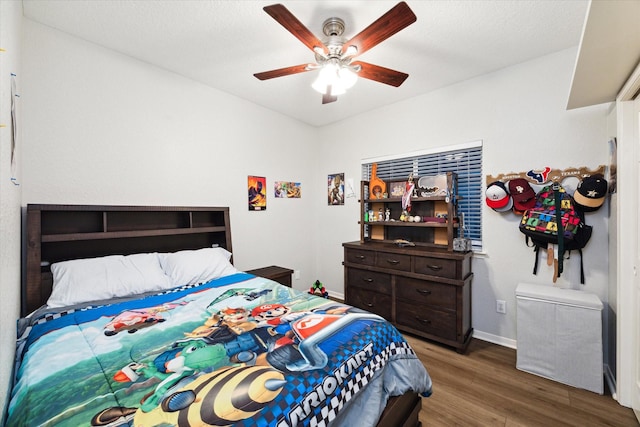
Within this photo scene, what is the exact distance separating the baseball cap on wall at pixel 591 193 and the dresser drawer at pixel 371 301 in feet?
6.10

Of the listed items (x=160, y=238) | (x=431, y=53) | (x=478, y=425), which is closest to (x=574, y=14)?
(x=431, y=53)

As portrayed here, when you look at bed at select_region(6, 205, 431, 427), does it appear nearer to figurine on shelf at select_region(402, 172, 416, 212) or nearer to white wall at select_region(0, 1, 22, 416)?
white wall at select_region(0, 1, 22, 416)

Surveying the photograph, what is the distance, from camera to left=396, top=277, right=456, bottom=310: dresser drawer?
2.42 meters

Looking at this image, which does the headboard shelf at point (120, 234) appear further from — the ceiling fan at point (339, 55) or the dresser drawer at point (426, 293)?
the dresser drawer at point (426, 293)

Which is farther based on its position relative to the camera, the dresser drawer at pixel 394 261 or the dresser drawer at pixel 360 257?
the dresser drawer at pixel 360 257

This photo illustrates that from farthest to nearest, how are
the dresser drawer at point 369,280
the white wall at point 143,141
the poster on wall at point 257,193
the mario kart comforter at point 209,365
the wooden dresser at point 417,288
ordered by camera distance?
the poster on wall at point 257,193, the dresser drawer at point 369,280, the wooden dresser at point 417,288, the white wall at point 143,141, the mario kart comforter at point 209,365

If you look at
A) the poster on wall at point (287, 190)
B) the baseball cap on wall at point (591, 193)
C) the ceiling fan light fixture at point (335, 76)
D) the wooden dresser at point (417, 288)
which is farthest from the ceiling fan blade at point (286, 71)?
the baseball cap on wall at point (591, 193)

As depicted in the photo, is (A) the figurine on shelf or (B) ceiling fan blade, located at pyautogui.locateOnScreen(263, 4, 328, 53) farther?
(A) the figurine on shelf

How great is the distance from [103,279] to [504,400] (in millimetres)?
2979

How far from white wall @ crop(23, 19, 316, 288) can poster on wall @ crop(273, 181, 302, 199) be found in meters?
0.07

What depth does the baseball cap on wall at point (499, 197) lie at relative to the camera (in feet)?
7.92

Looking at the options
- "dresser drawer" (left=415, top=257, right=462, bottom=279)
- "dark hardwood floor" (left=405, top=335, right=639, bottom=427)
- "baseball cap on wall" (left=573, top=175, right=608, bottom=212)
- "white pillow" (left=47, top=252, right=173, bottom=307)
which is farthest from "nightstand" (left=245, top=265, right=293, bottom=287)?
"baseball cap on wall" (left=573, top=175, right=608, bottom=212)

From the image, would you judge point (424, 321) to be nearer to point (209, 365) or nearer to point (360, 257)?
point (360, 257)

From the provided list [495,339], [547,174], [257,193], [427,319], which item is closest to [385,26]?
[547,174]
